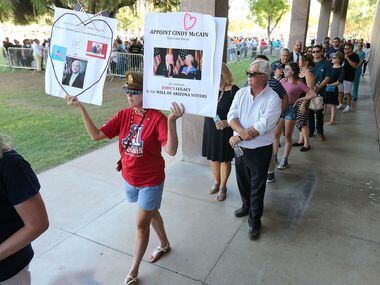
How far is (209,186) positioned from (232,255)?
1.53 meters

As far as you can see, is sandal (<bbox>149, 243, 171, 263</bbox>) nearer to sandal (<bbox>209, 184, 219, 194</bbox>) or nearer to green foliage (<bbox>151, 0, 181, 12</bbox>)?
sandal (<bbox>209, 184, 219, 194</bbox>)

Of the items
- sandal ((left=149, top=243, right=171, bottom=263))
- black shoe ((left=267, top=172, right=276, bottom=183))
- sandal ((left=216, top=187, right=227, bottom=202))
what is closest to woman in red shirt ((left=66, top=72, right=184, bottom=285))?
sandal ((left=149, top=243, right=171, bottom=263))

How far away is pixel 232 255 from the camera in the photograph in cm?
329

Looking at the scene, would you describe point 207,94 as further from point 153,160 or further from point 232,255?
point 232,255

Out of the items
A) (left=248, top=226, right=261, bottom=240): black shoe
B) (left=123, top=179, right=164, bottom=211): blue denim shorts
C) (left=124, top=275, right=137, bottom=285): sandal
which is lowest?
(left=124, top=275, right=137, bottom=285): sandal

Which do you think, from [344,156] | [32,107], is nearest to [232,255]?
[344,156]

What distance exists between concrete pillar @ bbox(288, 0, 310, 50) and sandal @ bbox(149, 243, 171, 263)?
1165 cm

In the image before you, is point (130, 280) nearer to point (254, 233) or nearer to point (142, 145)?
point (142, 145)

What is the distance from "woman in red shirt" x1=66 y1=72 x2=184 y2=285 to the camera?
8.27ft

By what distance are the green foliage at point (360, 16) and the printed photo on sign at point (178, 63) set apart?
187ft

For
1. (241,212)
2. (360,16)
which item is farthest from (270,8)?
(360,16)

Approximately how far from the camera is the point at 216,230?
370 centimetres

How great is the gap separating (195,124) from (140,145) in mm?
2764

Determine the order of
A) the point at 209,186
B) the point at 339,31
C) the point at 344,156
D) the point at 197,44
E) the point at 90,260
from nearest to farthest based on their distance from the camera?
1. the point at 197,44
2. the point at 90,260
3. the point at 209,186
4. the point at 344,156
5. the point at 339,31
